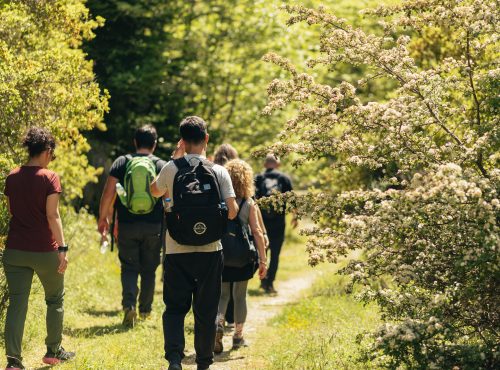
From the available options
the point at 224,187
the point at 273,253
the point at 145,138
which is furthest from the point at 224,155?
the point at 273,253

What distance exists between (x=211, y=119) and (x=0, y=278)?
12.9 meters

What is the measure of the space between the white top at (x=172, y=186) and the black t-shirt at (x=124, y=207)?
280cm

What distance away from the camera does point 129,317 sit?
386 inches

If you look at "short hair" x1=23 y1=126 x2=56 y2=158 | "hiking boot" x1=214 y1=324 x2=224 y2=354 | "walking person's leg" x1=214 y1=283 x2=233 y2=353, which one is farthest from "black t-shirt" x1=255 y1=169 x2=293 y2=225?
"short hair" x1=23 y1=126 x2=56 y2=158

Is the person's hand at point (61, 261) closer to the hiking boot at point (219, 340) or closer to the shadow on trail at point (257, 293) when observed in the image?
the hiking boot at point (219, 340)

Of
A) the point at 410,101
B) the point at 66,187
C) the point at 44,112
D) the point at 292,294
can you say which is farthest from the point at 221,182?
the point at 292,294

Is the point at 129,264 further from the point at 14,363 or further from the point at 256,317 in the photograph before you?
the point at 14,363

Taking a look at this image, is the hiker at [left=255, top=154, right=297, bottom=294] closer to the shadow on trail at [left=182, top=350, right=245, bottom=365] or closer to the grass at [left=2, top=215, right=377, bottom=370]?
the grass at [left=2, top=215, right=377, bottom=370]

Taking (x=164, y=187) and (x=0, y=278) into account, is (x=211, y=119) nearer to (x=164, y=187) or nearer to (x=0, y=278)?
(x=0, y=278)

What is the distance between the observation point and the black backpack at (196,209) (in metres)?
6.68

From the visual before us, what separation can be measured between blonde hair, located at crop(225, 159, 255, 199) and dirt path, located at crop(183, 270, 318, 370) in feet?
5.48

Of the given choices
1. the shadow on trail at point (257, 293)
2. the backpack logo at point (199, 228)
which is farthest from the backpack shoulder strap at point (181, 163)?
the shadow on trail at point (257, 293)

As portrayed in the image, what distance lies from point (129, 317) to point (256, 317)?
2.36 metres

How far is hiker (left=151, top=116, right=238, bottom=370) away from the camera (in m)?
6.70
